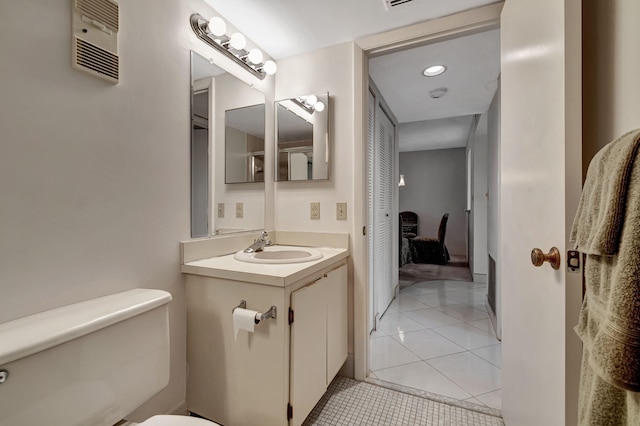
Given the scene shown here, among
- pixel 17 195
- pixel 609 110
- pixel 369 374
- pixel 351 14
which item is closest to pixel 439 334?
pixel 369 374

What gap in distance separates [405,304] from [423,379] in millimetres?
1446

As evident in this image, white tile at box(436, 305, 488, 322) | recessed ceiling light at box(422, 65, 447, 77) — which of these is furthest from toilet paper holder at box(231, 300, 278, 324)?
white tile at box(436, 305, 488, 322)

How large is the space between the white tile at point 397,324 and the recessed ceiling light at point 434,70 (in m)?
2.23

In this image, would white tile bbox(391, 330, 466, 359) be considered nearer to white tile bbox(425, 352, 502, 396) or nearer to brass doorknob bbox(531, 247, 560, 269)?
white tile bbox(425, 352, 502, 396)

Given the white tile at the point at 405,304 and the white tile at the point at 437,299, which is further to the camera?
the white tile at the point at 437,299

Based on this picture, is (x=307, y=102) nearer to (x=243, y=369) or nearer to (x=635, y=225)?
(x=243, y=369)

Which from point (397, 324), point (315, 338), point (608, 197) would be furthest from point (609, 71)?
point (397, 324)

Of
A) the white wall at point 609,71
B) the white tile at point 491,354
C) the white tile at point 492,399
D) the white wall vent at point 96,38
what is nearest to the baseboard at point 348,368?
the white tile at point 492,399

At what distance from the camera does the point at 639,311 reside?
1.31 ft

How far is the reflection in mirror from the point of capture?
5.48 ft

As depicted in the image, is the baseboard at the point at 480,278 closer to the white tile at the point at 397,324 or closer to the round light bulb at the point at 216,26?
the white tile at the point at 397,324

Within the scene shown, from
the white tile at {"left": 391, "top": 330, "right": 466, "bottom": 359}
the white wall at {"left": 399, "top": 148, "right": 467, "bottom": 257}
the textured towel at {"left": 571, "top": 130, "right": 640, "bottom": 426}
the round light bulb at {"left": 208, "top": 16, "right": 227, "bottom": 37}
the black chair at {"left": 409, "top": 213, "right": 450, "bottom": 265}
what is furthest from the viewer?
the white wall at {"left": 399, "top": 148, "right": 467, "bottom": 257}

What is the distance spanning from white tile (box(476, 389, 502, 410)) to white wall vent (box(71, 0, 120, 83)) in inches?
93.2

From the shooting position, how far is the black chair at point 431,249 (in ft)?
17.4
